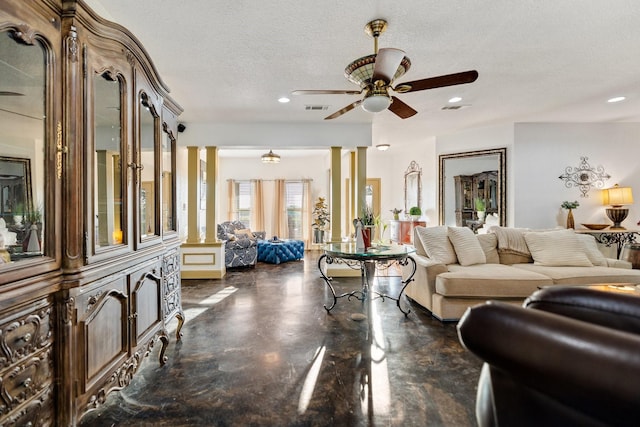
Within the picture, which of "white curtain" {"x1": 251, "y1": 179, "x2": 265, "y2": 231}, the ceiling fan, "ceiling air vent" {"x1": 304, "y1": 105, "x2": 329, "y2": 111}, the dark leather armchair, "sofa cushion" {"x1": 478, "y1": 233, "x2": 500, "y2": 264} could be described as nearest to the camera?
the dark leather armchair

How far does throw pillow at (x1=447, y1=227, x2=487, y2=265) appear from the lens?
3.52 meters

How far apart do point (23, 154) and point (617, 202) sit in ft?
23.7

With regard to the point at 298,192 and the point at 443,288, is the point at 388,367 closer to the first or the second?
the point at 443,288

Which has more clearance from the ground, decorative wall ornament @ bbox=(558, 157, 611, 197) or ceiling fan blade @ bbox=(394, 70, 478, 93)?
ceiling fan blade @ bbox=(394, 70, 478, 93)

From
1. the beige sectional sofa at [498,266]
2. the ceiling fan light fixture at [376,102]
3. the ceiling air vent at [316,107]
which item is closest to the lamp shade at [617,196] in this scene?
the beige sectional sofa at [498,266]

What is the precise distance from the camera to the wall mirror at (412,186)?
7.54 m

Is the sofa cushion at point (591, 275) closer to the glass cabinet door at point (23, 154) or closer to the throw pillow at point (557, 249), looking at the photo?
the throw pillow at point (557, 249)

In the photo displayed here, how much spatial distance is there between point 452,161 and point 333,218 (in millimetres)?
2813

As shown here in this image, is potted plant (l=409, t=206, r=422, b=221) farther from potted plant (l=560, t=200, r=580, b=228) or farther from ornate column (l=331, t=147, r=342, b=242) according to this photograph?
potted plant (l=560, t=200, r=580, b=228)

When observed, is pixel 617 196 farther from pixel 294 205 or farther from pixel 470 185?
pixel 294 205

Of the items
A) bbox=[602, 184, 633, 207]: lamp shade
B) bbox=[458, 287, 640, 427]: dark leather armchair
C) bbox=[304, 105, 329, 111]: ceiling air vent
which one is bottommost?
bbox=[458, 287, 640, 427]: dark leather armchair

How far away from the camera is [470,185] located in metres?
5.95

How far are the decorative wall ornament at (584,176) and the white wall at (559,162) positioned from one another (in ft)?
0.18

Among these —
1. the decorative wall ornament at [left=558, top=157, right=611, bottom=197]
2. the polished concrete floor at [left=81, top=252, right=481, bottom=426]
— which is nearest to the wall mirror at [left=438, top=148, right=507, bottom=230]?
the decorative wall ornament at [left=558, top=157, right=611, bottom=197]
